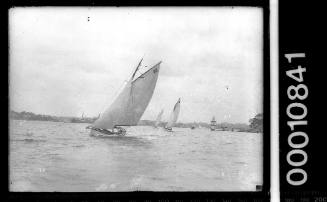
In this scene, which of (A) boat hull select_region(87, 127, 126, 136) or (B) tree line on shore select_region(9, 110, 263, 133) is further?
(A) boat hull select_region(87, 127, 126, 136)

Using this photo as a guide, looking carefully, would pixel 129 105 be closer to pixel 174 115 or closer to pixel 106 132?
pixel 106 132

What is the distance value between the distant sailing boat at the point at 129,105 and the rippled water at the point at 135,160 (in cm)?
12

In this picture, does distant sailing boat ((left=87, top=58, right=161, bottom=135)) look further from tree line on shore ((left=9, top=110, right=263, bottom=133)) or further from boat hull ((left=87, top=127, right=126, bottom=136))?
tree line on shore ((left=9, top=110, right=263, bottom=133))

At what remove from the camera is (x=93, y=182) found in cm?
329

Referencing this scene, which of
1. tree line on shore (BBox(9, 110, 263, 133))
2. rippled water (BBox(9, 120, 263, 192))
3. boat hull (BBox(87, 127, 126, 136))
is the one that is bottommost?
rippled water (BBox(9, 120, 263, 192))

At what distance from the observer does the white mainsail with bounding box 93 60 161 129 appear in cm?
330

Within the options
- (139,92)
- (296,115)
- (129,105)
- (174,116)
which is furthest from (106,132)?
(296,115)

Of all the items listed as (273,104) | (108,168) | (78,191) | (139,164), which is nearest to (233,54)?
(139,164)

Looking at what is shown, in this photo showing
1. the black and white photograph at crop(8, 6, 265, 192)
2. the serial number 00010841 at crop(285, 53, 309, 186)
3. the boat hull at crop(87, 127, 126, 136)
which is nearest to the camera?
the serial number 00010841 at crop(285, 53, 309, 186)

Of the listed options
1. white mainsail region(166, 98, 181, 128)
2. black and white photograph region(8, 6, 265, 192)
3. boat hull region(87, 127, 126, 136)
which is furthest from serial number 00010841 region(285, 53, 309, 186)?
boat hull region(87, 127, 126, 136)

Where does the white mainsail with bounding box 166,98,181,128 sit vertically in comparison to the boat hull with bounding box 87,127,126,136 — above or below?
above

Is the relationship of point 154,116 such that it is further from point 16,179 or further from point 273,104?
point 273,104

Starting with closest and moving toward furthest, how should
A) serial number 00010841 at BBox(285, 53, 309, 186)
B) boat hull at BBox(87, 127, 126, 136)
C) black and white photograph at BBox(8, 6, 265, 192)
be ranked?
serial number 00010841 at BBox(285, 53, 309, 186), black and white photograph at BBox(8, 6, 265, 192), boat hull at BBox(87, 127, 126, 136)

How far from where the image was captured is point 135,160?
11.0 ft
